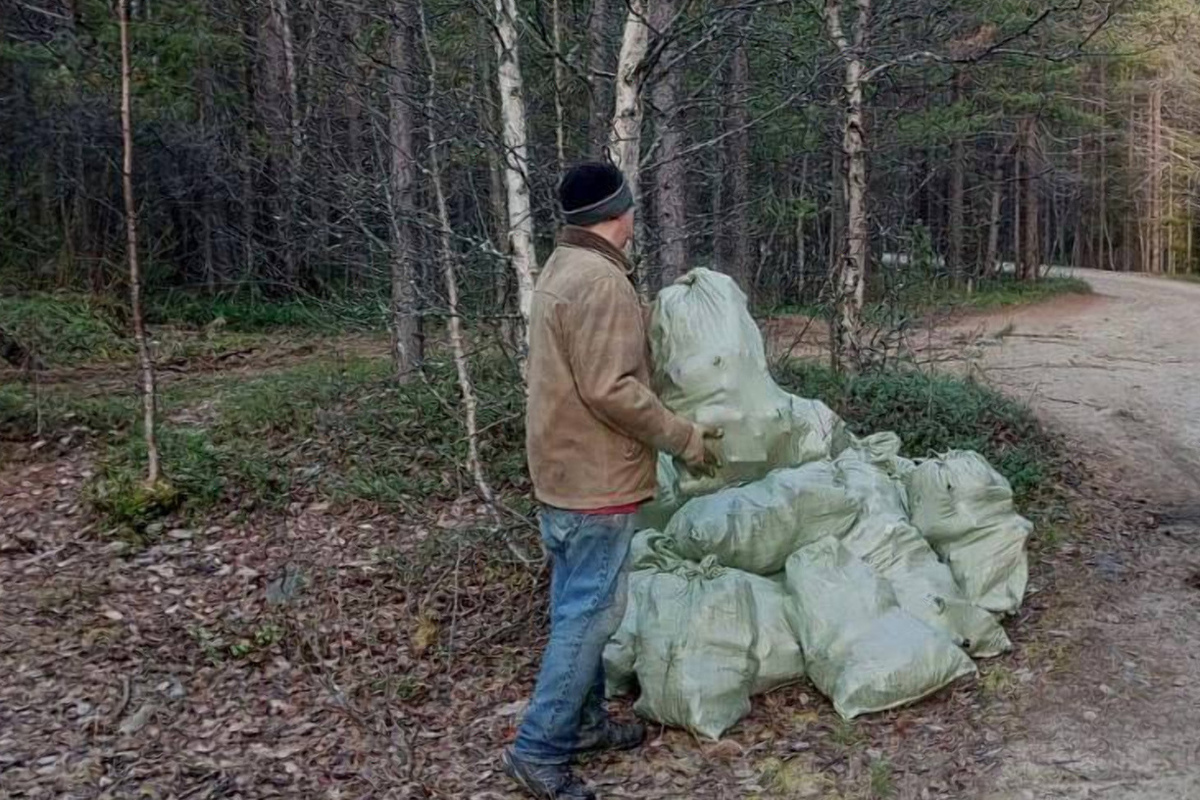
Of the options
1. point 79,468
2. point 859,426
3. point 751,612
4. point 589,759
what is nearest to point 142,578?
point 79,468

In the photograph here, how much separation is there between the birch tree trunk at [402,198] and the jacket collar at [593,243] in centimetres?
175

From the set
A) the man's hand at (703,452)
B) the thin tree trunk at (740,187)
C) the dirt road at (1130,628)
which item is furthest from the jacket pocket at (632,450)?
the thin tree trunk at (740,187)

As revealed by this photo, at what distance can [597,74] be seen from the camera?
4684 mm

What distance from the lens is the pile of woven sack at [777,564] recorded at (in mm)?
3746

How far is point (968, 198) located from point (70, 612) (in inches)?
967

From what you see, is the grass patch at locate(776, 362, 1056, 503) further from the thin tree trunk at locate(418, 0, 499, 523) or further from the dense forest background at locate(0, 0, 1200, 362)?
the thin tree trunk at locate(418, 0, 499, 523)

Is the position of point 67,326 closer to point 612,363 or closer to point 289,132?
point 289,132

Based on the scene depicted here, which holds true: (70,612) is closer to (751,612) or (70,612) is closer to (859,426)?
(751,612)

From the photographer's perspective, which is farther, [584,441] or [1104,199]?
[1104,199]

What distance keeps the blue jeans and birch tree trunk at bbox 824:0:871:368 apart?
4.42 m

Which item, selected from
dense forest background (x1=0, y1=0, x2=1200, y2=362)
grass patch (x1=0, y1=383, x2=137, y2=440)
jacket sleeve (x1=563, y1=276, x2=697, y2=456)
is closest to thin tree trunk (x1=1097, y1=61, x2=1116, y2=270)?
dense forest background (x1=0, y1=0, x2=1200, y2=362)

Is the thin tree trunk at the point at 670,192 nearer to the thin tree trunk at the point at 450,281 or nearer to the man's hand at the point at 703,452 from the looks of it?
the thin tree trunk at the point at 450,281

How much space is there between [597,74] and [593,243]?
165 cm

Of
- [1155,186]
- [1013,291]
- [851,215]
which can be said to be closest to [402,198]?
[851,215]
